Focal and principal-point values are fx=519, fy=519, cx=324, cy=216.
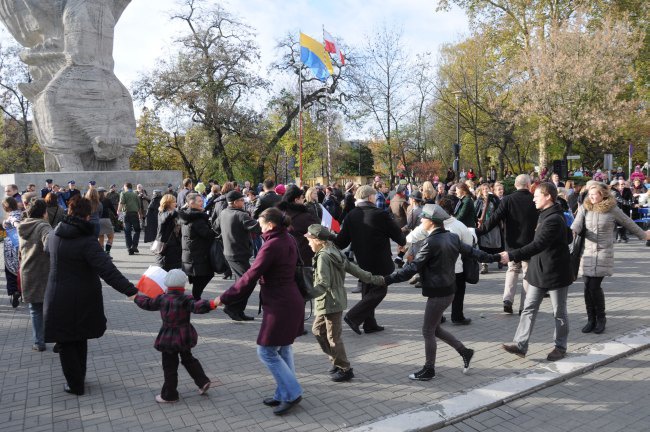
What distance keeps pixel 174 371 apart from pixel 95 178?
53.4ft

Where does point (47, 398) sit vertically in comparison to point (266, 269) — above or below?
below

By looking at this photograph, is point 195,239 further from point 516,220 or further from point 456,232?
point 516,220

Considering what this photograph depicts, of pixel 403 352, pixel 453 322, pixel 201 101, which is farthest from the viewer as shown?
pixel 201 101

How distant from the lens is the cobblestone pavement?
4234mm

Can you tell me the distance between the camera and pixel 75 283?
477 cm

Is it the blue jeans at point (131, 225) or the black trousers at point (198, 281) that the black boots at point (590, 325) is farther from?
the blue jeans at point (131, 225)

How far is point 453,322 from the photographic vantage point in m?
7.16

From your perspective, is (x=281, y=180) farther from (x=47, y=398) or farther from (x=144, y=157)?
(x=47, y=398)

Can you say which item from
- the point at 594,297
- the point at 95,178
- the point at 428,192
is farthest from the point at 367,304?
the point at 95,178

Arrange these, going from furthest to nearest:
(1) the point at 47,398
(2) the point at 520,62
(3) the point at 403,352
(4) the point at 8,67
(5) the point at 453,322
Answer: (4) the point at 8,67 < (2) the point at 520,62 < (5) the point at 453,322 < (3) the point at 403,352 < (1) the point at 47,398

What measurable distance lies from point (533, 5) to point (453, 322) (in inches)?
1294

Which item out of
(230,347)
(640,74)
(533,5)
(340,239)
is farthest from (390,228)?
(640,74)

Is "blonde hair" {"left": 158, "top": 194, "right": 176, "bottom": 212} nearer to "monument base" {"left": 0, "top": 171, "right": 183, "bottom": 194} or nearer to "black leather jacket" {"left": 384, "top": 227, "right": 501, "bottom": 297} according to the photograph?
"black leather jacket" {"left": 384, "top": 227, "right": 501, "bottom": 297}

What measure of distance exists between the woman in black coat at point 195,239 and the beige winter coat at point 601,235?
503 cm
